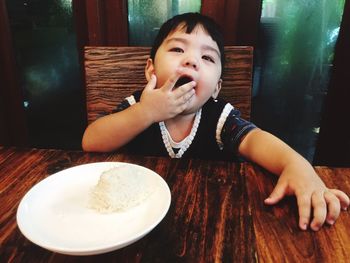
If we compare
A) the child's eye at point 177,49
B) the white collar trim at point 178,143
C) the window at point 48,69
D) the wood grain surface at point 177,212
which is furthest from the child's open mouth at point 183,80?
the window at point 48,69

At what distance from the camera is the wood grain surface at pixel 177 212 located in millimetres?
516

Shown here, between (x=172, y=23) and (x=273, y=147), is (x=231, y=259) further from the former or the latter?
(x=172, y=23)

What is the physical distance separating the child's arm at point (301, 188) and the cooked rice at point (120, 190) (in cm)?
29

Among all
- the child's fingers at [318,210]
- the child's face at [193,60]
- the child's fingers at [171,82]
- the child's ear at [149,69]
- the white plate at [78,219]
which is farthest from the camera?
the child's ear at [149,69]

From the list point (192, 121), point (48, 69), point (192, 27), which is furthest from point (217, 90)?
point (48, 69)

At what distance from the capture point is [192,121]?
1296 mm

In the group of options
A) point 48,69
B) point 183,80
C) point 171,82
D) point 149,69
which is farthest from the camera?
point 48,69

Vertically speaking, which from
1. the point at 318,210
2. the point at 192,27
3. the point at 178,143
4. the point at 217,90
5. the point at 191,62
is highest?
the point at 192,27

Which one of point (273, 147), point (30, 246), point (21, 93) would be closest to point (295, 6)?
point (273, 147)

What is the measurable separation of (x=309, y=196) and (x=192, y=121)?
698 millimetres

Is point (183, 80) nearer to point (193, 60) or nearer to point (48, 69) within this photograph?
point (193, 60)

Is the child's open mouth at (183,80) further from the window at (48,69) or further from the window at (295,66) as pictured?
the window at (48,69)

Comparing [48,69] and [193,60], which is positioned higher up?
[193,60]

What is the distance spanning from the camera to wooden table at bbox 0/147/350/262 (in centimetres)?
52
